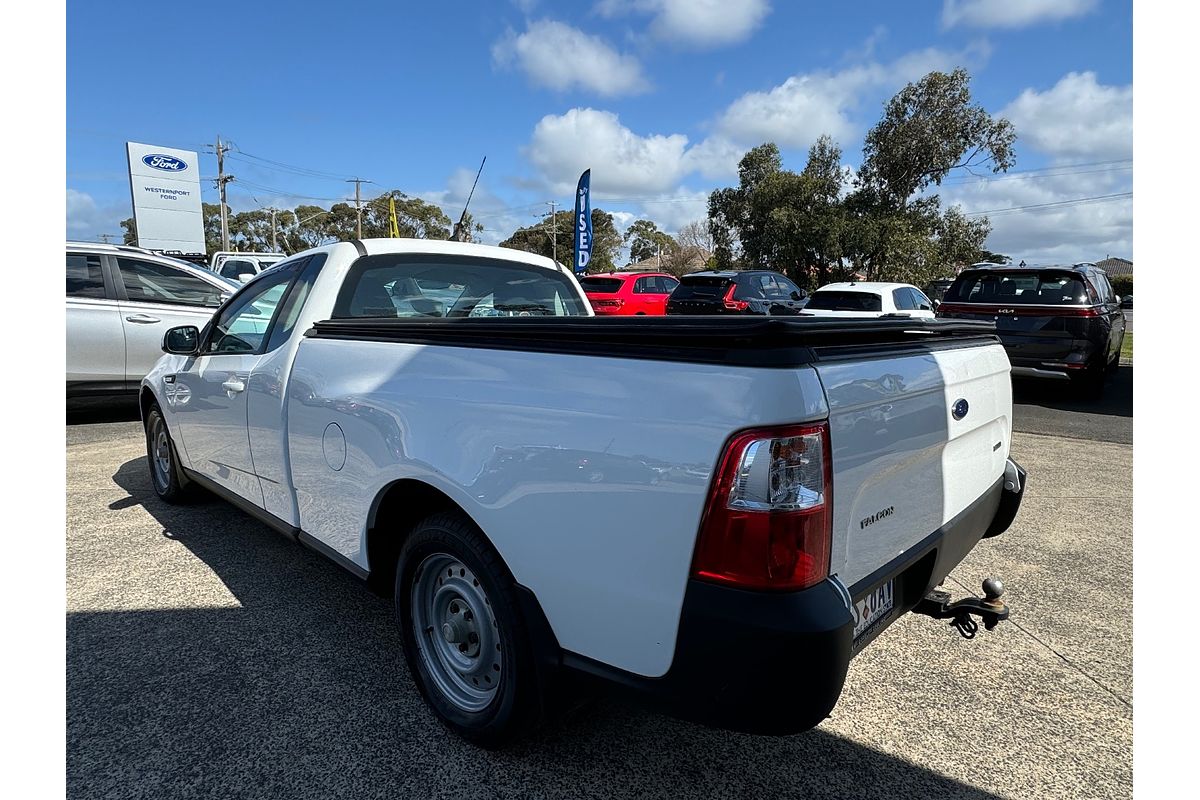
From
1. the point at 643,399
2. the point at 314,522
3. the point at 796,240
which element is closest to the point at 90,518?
the point at 314,522

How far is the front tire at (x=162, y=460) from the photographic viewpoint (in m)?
4.45

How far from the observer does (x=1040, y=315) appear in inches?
365

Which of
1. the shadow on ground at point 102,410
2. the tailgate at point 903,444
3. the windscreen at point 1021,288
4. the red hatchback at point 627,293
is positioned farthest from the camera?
the red hatchback at point 627,293

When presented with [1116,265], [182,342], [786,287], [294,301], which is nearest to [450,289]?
[294,301]

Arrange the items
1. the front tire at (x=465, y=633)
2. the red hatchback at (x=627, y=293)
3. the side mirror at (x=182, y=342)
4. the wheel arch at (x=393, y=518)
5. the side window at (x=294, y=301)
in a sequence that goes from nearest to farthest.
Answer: the front tire at (x=465, y=633) → the wheel arch at (x=393, y=518) → the side window at (x=294, y=301) → the side mirror at (x=182, y=342) → the red hatchback at (x=627, y=293)

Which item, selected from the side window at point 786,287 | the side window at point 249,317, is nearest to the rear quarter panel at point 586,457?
the side window at point 249,317

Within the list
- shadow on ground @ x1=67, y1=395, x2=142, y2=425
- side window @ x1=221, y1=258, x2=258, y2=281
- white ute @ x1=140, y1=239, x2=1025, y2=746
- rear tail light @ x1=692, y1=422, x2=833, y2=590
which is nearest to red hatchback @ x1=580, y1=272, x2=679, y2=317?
side window @ x1=221, y1=258, x2=258, y2=281

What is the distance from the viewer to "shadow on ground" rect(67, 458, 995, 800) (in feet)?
6.81

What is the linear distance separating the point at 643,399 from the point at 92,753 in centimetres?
222

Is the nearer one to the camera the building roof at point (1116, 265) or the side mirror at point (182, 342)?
the side mirror at point (182, 342)

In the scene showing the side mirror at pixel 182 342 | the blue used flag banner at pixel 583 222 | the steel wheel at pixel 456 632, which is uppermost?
the blue used flag banner at pixel 583 222

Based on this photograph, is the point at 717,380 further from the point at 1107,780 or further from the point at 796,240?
the point at 796,240

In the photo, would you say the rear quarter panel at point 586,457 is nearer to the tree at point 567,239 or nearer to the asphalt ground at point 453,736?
the asphalt ground at point 453,736

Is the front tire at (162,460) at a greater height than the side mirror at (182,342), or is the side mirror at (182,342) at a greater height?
the side mirror at (182,342)
